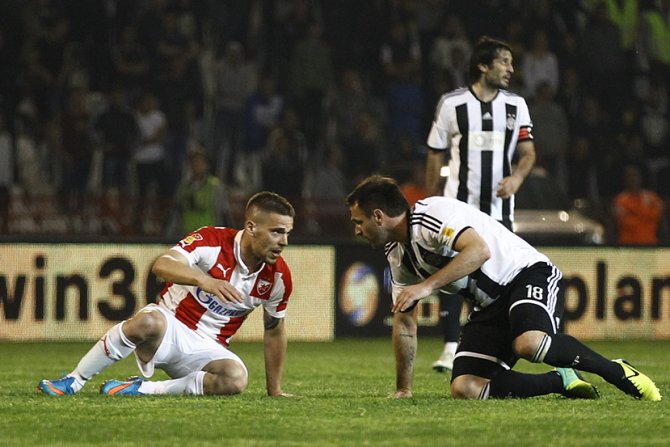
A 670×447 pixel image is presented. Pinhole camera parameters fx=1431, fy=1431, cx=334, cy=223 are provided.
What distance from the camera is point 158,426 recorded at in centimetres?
563

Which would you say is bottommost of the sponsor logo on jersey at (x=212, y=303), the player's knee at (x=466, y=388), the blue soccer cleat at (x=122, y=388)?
the blue soccer cleat at (x=122, y=388)

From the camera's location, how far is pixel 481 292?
6926 mm

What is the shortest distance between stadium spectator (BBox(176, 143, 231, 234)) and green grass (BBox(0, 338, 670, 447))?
17.0 feet

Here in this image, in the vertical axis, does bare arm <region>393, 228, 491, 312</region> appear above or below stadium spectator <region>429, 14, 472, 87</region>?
below

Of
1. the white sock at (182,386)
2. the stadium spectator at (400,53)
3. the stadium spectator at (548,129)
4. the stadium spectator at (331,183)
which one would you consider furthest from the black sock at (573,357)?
the stadium spectator at (400,53)

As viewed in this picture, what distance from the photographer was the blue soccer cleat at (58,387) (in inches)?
272

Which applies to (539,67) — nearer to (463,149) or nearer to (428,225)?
(463,149)

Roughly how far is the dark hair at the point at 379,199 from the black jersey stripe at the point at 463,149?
2352 millimetres

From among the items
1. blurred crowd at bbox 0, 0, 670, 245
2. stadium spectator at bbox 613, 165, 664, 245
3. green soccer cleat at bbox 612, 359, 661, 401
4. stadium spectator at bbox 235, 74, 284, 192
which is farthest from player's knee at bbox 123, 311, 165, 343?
stadium spectator at bbox 235, 74, 284, 192

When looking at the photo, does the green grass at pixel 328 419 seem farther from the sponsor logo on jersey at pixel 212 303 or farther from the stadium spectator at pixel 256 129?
the stadium spectator at pixel 256 129

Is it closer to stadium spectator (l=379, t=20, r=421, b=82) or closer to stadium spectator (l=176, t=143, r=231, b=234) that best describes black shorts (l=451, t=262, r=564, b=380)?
stadium spectator (l=176, t=143, r=231, b=234)

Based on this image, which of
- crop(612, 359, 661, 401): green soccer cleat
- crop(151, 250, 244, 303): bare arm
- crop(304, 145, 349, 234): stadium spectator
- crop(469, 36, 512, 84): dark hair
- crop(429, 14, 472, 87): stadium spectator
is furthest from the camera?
crop(429, 14, 472, 87): stadium spectator

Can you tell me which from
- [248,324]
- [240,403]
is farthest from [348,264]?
[240,403]

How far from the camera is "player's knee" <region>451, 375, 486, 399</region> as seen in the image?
6.89m
